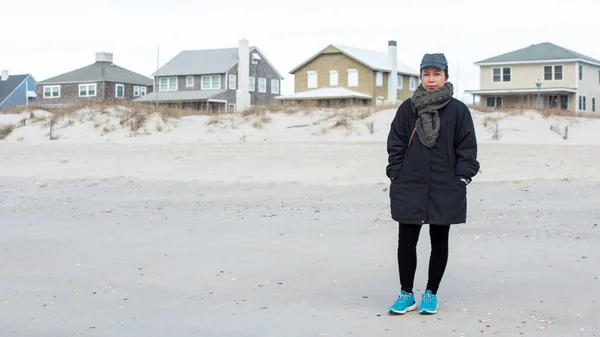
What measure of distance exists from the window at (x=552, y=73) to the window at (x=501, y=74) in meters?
2.27

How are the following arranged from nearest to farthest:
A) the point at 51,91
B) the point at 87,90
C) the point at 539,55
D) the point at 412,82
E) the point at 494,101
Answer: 1. the point at 539,55
2. the point at 494,101
3. the point at 412,82
4. the point at 87,90
5. the point at 51,91

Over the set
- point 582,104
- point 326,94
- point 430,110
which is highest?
point 326,94

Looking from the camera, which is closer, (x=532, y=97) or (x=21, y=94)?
(x=532, y=97)

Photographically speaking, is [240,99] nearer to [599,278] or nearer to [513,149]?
[513,149]

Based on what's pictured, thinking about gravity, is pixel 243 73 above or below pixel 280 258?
above

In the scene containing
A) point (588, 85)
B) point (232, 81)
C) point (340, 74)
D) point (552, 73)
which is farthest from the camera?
point (232, 81)

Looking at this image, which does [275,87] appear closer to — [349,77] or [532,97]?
[349,77]

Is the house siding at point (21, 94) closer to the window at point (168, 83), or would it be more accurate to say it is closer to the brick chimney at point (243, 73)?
the window at point (168, 83)

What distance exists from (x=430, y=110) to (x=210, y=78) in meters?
54.4

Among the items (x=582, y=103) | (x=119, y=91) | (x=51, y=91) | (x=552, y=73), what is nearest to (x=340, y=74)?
(x=552, y=73)

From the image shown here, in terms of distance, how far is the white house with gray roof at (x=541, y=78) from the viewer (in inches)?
2061

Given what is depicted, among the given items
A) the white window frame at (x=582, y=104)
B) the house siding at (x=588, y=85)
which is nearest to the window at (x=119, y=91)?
the house siding at (x=588, y=85)

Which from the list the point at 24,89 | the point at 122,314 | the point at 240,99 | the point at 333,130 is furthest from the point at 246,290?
the point at 24,89

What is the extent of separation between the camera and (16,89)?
76.4 meters
